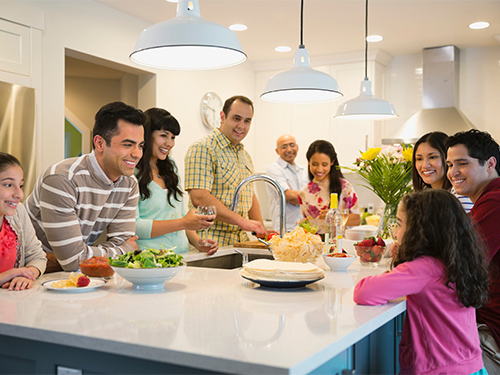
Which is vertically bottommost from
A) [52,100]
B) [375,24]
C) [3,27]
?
[52,100]

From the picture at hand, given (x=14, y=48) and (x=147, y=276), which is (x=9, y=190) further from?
(x=14, y=48)

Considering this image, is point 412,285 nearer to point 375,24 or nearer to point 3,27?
point 3,27

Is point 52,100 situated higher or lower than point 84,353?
higher

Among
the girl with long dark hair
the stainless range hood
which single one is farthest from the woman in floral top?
the stainless range hood

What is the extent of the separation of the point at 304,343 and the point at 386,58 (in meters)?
5.41

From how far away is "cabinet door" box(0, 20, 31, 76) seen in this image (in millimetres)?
3654

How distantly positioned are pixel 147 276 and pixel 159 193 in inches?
42.4

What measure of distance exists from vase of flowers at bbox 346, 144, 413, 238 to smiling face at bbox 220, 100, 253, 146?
0.82m

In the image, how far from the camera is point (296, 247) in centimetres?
208

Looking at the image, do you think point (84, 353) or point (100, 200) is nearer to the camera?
point (84, 353)

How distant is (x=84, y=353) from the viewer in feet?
4.06

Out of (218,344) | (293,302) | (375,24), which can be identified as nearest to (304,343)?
(218,344)

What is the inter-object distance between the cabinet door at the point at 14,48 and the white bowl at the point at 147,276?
2591 mm

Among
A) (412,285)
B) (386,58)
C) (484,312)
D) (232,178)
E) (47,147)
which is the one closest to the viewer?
(412,285)
